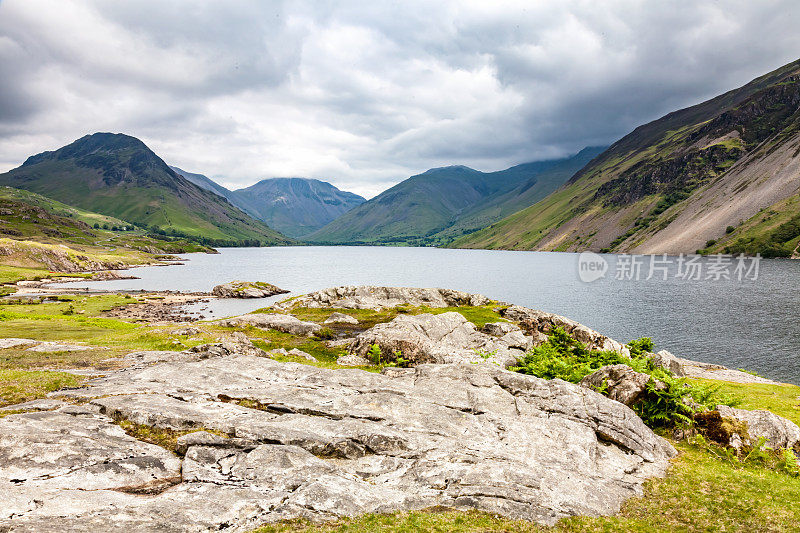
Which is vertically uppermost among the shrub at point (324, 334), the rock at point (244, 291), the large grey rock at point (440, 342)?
the large grey rock at point (440, 342)

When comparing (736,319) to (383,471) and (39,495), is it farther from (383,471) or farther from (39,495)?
(39,495)

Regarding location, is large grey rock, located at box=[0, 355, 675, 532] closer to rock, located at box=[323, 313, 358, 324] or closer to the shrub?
the shrub

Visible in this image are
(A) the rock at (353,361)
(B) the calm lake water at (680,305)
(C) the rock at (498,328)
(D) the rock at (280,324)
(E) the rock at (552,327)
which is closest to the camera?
(A) the rock at (353,361)

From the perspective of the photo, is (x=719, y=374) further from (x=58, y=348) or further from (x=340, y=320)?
(x=58, y=348)

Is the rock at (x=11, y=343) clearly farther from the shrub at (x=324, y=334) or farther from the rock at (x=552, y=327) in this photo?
the rock at (x=552, y=327)

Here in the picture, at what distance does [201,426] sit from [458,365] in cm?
1807

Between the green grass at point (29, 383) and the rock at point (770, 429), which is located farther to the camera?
the rock at point (770, 429)

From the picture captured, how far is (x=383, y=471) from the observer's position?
16.8 meters

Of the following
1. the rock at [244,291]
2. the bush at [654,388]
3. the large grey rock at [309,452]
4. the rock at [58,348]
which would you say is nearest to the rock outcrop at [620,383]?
the bush at [654,388]

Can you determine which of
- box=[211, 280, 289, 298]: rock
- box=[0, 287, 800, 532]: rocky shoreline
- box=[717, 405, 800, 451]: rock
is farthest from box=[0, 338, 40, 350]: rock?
box=[211, 280, 289, 298]: rock

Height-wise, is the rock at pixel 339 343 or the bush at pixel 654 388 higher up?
the bush at pixel 654 388

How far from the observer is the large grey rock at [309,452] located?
12617 millimetres

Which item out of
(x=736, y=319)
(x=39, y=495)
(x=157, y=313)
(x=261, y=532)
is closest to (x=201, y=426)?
(x=39, y=495)

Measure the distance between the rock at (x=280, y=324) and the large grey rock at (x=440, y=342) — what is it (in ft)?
42.0
